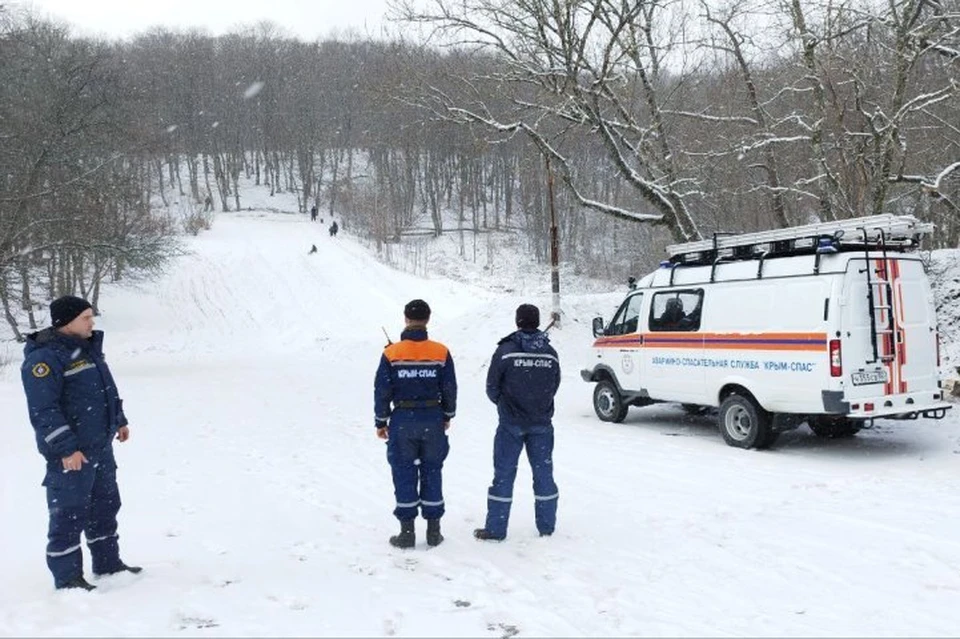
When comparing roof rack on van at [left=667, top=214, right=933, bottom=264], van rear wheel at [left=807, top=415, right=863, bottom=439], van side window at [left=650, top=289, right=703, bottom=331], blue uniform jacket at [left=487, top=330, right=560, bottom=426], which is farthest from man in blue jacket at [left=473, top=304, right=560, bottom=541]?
van rear wheel at [left=807, top=415, right=863, bottom=439]

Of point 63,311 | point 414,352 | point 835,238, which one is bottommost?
point 414,352

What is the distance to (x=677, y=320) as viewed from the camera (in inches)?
436

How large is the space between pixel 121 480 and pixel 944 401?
454 inches

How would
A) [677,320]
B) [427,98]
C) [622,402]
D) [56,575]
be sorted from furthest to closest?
[427,98], [622,402], [677,320], [56,575]

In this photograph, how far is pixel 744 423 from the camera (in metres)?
10.0

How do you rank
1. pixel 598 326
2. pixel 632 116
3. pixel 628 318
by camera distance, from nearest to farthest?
pixel 628 318 → pixel 598 326 → pixel 632 116

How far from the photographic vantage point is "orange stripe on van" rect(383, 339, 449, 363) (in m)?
5.90

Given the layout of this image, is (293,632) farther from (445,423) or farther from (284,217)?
(284,217)

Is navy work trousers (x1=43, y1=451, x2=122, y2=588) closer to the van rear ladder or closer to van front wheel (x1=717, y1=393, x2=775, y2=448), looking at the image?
van front wheel (x1=717, y1=393, x2=775, y2=448)

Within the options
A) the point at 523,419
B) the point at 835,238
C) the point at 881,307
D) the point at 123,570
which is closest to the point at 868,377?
the point at 881,307

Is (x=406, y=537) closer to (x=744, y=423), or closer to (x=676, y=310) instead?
(x=744, y=423)

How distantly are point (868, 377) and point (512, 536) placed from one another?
515 centimetres

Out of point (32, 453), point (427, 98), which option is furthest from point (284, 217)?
point (32, 453)

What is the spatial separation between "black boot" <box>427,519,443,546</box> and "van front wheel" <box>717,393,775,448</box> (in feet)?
17.7
